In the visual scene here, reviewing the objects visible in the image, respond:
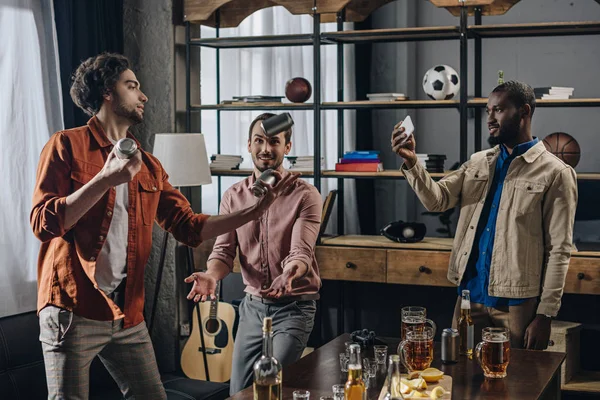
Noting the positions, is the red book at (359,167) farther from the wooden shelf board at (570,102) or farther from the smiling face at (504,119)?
the smiling face at (504,119)

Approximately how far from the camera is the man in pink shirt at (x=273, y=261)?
296 centimetres

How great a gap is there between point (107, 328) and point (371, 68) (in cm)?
306

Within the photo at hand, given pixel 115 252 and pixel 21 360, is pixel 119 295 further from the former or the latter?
pixel 21 360

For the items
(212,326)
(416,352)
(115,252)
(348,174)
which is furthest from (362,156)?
(416,352)

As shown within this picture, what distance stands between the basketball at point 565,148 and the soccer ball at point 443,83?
1.96 ft

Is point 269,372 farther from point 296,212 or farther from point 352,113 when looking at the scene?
point 352,113

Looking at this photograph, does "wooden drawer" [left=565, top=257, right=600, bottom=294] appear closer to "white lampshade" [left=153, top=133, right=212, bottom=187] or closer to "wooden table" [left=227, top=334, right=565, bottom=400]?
"wooden table" [left=227, top=334, right=565, bottom=400]

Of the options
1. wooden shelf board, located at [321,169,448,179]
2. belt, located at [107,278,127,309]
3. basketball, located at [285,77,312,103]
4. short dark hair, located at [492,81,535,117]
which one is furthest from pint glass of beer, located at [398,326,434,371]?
basketball, located at [285,77,312,103]

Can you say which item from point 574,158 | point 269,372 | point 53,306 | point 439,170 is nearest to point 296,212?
point 53,306

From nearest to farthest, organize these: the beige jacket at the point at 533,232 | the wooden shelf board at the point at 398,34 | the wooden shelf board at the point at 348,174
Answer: the beige jacket at the point at 533,232, the wooden shelf board at the point at 398,34, the wooden shelf board at the point at 348,174

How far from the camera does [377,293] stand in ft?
16.4

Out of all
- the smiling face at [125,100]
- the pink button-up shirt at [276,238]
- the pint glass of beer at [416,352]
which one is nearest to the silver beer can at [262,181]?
the pink button-up shirt at [276,238]

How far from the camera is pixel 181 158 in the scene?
4.25 m

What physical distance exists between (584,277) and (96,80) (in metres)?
2.60
